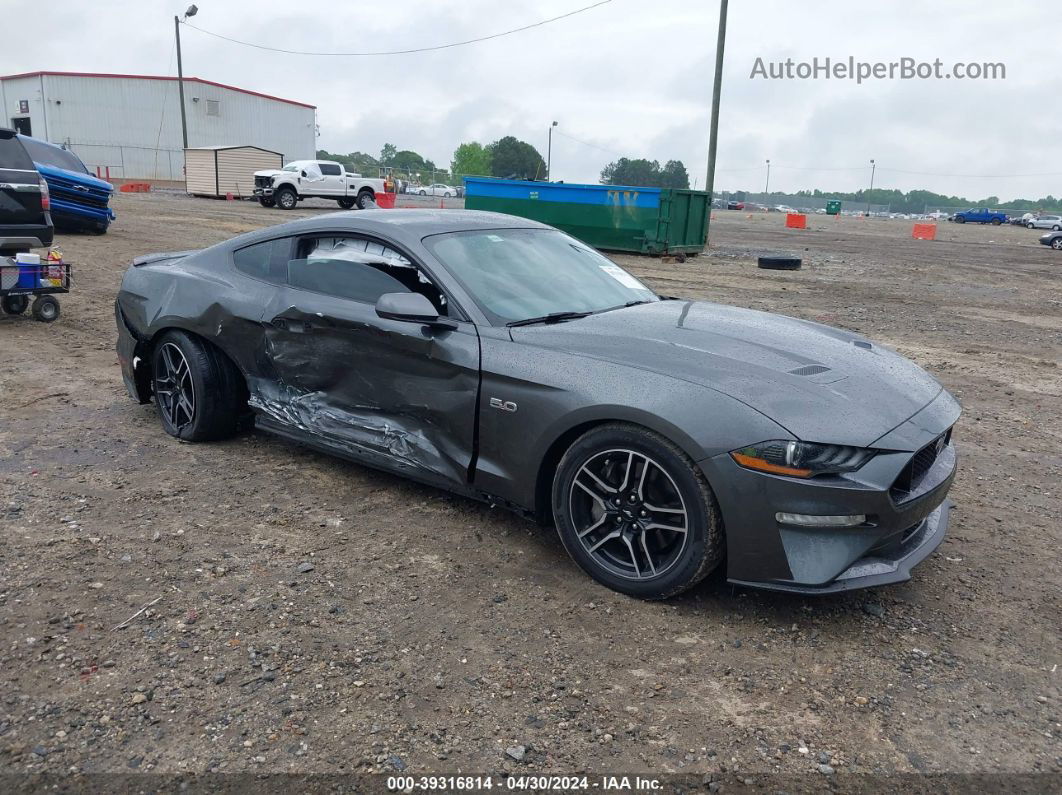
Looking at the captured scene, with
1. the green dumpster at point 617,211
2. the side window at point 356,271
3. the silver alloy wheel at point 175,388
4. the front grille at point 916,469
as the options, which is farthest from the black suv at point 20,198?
the green dumpster at point 617,211

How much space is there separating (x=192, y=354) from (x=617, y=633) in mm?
3019

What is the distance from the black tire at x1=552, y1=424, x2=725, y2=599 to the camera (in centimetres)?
308

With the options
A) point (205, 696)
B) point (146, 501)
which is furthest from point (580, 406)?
point (146, 501)

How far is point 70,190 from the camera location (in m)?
15.8

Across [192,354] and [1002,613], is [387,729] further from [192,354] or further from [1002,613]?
[192,354]

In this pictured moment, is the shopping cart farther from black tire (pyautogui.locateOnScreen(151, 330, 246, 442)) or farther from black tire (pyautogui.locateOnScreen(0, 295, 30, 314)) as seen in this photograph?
black tire (pyautogui.locateOnScreen(151, 330, 246, 442))

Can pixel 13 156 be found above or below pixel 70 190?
above

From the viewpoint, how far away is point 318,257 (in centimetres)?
443

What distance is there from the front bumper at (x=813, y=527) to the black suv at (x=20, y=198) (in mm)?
8354

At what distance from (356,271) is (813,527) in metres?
2.52

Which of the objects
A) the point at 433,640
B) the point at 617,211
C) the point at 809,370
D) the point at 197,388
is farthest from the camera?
the point at 617,211

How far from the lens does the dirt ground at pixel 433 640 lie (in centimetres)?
247

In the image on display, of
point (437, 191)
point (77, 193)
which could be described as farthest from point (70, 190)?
point (437, 191)

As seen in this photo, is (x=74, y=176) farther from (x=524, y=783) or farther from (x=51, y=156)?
(x=524, y=783)
